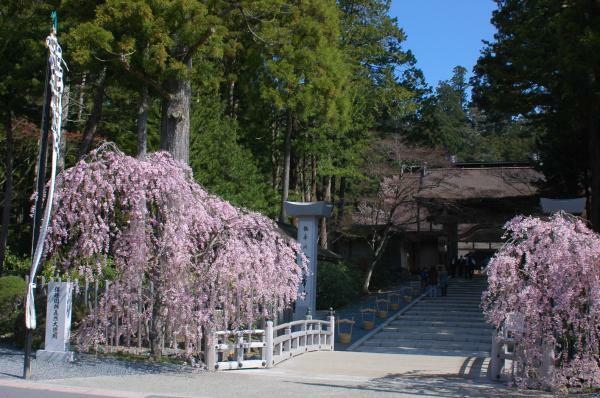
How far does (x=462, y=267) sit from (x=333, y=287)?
408 inches

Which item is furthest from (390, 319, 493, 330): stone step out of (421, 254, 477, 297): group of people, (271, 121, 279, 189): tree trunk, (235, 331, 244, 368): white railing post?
(235, 331, 244, 368): white railing post

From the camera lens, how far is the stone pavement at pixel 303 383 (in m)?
9.72

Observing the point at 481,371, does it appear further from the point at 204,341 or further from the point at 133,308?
the point at 133,308

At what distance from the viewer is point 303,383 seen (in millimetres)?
10867

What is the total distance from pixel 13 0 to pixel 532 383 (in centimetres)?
1729

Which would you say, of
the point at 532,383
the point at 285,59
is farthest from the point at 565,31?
the point at 532,383

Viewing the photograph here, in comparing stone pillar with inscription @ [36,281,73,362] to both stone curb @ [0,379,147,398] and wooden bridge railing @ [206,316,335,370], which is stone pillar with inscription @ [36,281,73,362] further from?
wooden bridge railing @ [206,316,335,370]

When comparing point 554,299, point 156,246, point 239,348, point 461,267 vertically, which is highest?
point 156,246

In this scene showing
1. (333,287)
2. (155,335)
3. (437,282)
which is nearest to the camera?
(155,335)

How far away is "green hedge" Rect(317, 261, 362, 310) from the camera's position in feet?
87.4

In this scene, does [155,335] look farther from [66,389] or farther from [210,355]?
[66,389]

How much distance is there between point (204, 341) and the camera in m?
12.2

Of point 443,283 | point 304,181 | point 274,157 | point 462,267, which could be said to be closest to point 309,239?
point 443,283

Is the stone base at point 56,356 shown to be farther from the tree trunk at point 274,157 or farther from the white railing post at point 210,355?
the tree trunk at point 274,157
